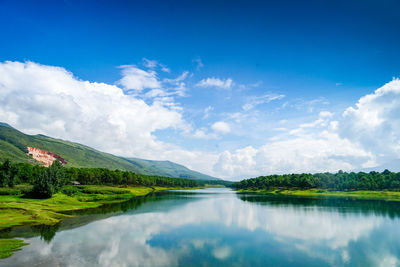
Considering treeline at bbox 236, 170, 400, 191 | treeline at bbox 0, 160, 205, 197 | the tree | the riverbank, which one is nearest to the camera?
the riverbank

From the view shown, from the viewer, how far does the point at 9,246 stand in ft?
111

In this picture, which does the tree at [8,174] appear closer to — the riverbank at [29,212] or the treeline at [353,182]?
the riverbank at [29,212]

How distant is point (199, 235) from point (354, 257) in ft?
85.3

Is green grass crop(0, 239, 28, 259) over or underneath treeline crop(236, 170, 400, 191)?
underneath

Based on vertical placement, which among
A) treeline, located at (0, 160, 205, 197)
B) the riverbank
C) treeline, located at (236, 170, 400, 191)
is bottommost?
the riverbank

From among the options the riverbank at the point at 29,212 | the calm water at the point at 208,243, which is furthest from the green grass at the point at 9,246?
the calm water at the point at 208,243

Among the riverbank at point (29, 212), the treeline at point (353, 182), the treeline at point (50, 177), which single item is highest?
the treeline at point (353, 182)

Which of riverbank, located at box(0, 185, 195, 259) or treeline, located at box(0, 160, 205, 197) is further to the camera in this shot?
treeline, located at box(0, 160, 205, 197)

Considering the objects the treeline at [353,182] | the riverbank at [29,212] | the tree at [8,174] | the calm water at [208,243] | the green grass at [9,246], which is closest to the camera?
the green grass at [9,246]

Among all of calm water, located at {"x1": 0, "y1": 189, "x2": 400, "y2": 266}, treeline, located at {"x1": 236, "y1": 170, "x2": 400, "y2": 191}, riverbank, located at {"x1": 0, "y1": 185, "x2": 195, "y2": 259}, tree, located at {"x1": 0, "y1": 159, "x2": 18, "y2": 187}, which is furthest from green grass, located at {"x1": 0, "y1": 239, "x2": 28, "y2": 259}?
treeline, located at {"x1": 236, "y1": 170, "x2": 400, "y2": 191}

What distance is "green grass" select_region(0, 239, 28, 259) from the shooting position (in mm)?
30878

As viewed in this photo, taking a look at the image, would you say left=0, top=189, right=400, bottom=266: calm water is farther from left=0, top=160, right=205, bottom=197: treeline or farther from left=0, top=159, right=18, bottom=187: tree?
left=0, top=159, right=18, bottom=187: tree

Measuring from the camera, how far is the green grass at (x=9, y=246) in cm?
3088

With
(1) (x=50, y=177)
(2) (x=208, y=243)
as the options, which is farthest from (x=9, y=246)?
(1) (x=50, y=177)
